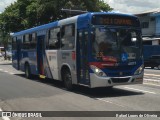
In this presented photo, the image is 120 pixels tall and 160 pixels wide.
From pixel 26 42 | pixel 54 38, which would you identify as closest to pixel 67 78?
pixel 54 38

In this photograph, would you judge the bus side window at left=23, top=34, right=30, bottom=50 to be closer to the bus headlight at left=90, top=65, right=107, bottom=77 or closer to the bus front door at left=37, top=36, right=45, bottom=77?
the bus front door at left=37, top=36, right=45, bottom=77

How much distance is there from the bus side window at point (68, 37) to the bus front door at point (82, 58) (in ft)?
1.94

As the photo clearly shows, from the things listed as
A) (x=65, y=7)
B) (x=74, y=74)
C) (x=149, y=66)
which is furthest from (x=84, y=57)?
(x=65, y=7)

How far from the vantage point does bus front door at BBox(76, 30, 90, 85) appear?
13.9 m

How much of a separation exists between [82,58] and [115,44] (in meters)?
1.32

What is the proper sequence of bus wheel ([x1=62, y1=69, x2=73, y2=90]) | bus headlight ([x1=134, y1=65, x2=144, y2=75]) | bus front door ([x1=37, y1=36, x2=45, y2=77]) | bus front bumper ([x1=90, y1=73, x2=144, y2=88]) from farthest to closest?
bus front door ([x1=37, y1=36, x2=45, y2=77])
bus wheel ([x1=62, y1=69, x2=73, y2=90])
bus headlight ([x1=134, y1=65, x2=144, y2=75])
bus front bumper ([x1=90, y1=73, x2=144, y2=88])

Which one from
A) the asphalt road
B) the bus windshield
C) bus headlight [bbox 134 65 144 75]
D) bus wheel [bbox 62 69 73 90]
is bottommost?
the asphalt road

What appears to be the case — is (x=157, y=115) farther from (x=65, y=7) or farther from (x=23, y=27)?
(x=23, y=27)

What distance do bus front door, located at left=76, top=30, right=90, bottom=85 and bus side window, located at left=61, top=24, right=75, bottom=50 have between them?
593 mm

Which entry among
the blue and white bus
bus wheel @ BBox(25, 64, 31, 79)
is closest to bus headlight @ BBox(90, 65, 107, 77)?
the blue and white bus

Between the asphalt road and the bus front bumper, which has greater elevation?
the bus front bumper

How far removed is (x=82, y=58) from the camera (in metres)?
14.2

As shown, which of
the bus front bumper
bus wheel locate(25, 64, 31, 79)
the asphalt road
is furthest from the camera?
bus wheel locate(25, 64, 31, 79)

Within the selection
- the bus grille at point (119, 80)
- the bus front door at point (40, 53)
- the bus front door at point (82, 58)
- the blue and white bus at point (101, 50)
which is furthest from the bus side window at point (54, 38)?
the bus grille at point (119, 80)
